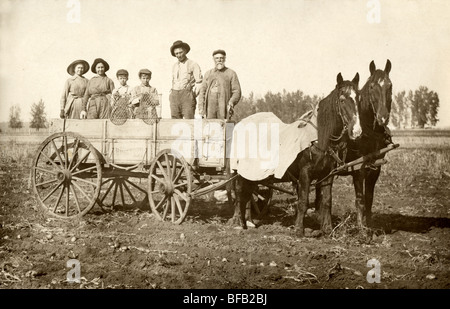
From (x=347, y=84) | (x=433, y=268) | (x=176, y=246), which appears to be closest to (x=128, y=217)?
(x=176, y=246)

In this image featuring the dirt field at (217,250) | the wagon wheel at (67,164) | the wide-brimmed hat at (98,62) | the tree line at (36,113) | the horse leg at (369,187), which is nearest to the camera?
the dirt field at (217,250)

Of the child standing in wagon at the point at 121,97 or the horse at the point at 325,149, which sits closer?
the horse at the point at 325,149

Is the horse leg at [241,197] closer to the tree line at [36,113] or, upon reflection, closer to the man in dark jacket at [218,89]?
the man in dark jacket at [218,89]

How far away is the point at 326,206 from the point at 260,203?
203 cm

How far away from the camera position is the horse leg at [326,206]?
6418 millimetres

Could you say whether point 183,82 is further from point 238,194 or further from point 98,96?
point 238,194

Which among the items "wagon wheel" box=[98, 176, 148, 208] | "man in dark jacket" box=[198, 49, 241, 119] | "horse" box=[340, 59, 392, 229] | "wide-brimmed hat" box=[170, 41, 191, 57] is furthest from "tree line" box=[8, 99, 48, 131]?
"horse" box=[340, 59, 392, 229]

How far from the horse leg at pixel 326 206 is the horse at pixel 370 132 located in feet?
1.24

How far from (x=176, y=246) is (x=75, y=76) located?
15.1 ft

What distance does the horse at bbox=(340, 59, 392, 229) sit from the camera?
19.6 ft

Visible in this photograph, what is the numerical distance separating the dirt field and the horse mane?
4.34 ft

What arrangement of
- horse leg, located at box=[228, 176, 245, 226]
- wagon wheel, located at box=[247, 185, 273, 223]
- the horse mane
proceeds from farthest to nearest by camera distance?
1. wagon wheel, located at box=[247, 185, 273, 223]
2. horse leg, located at box=[228, 176, 245, 226]
3. the horse mane

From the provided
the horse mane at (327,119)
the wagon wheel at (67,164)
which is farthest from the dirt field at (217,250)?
the horse mane at (327,119)

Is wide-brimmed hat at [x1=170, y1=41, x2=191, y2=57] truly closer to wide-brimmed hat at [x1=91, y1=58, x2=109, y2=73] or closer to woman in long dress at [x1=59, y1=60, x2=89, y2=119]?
wide-brimmed hat at [x1=91, y1=58, x2=109, y2=73]
